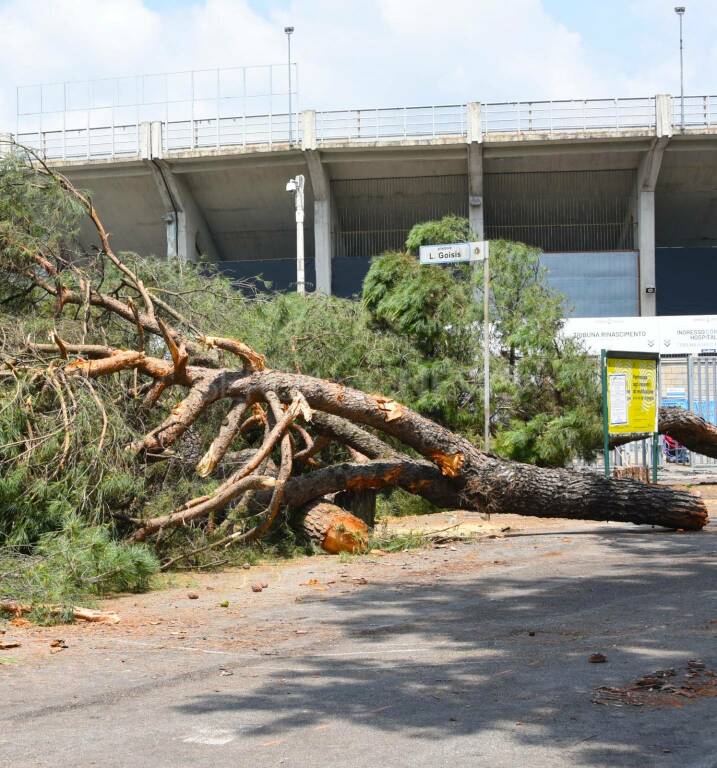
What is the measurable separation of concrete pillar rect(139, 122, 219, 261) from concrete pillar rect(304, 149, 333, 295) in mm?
3653

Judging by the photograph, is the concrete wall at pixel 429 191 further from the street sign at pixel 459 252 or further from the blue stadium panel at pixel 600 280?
the street sign at pixel 459 252

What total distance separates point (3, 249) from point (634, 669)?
7.75 metres

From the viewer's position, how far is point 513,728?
4.45 metres

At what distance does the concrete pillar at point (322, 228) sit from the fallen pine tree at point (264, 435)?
2189 centimetres

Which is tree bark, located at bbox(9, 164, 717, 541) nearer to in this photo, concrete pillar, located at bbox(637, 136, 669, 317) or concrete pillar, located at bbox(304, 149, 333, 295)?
concrete pillar, located at bbox(304, 149, 333, 295)

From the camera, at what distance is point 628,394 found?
43.9 ft

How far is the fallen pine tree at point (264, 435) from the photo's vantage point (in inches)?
392

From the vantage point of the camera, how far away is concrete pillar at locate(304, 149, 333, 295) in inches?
1332

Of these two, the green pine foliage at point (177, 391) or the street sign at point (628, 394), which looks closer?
the green pine foliage at point (177, 391)

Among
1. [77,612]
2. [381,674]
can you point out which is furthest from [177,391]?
[381,674]

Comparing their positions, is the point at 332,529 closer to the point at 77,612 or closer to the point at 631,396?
the point at 77,612

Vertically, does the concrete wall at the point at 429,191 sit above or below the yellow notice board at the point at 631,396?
above

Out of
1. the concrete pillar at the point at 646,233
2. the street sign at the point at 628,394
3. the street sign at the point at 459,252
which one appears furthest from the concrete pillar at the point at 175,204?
the street sign at the point at 628,394

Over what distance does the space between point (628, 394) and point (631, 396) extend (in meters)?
0.08
